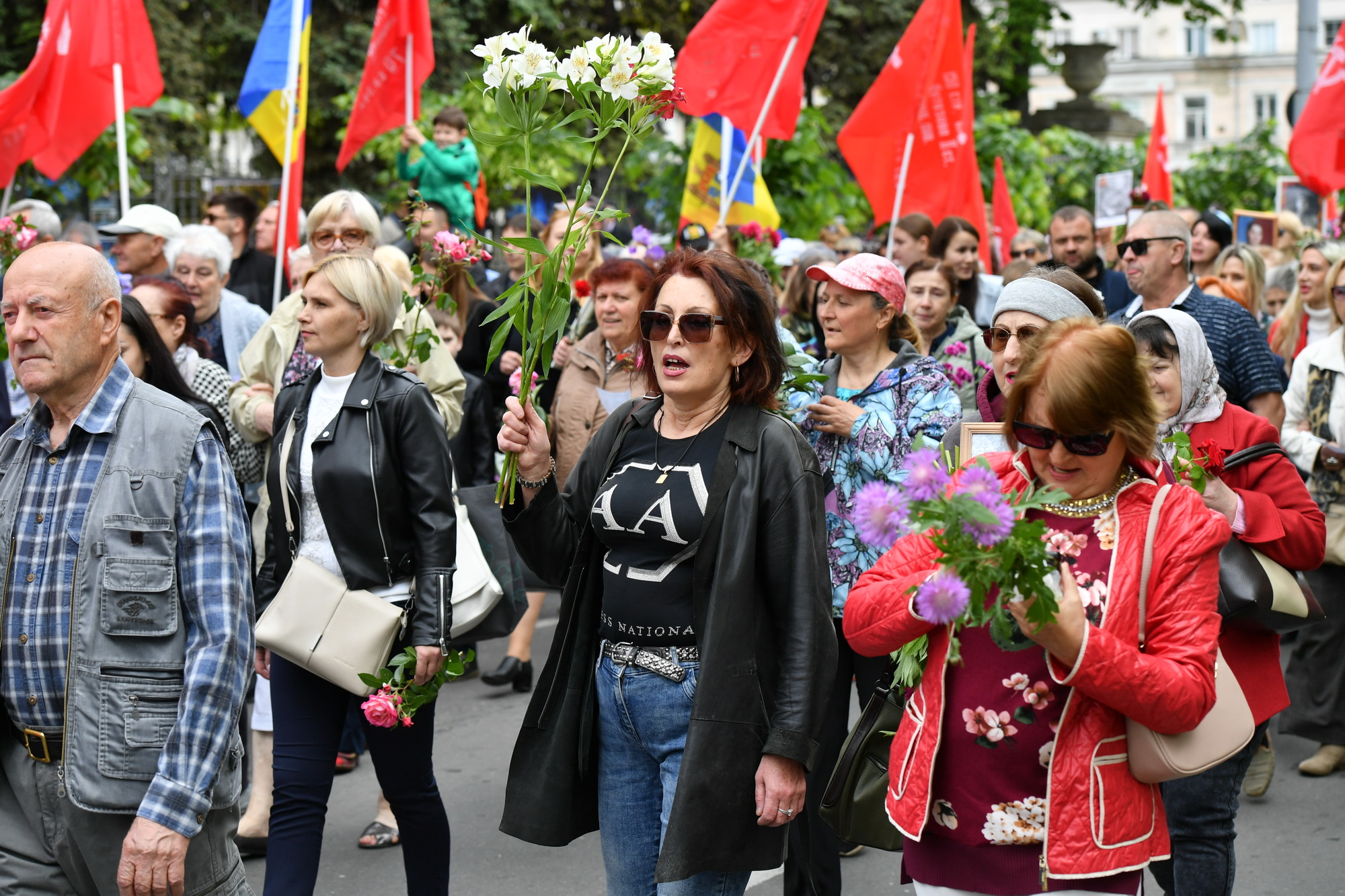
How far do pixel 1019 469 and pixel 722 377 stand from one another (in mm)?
827

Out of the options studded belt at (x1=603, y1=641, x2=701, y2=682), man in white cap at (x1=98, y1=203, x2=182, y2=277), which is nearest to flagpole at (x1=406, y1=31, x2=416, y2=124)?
man in white cap at (x1=98, y1=203, x2=182, y2=277)

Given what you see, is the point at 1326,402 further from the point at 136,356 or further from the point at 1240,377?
the point at 136,356

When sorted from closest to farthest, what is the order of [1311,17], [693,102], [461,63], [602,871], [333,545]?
1. [333,545]
2. [602,871]
3. [693,102]
4. [1311,17]
5. [461,63]

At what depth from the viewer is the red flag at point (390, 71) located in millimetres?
9789

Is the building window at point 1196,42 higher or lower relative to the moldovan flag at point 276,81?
higher

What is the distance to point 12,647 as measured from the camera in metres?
3.07

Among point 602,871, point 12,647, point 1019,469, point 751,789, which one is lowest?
point 602,871

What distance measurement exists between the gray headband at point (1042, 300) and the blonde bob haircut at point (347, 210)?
3100 millimetres

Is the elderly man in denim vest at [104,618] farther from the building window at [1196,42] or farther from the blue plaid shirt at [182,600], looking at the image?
the building window at [1196,42]

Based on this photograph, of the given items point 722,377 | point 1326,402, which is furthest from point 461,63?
point 722,377

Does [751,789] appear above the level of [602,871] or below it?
above

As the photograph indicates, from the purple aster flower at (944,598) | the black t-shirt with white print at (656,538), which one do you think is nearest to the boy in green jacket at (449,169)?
the black t-shirt with white print at (656,538)

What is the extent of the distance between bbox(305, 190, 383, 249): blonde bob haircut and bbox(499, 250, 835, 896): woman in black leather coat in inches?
116

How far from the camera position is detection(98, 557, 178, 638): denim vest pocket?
302 centimetres
